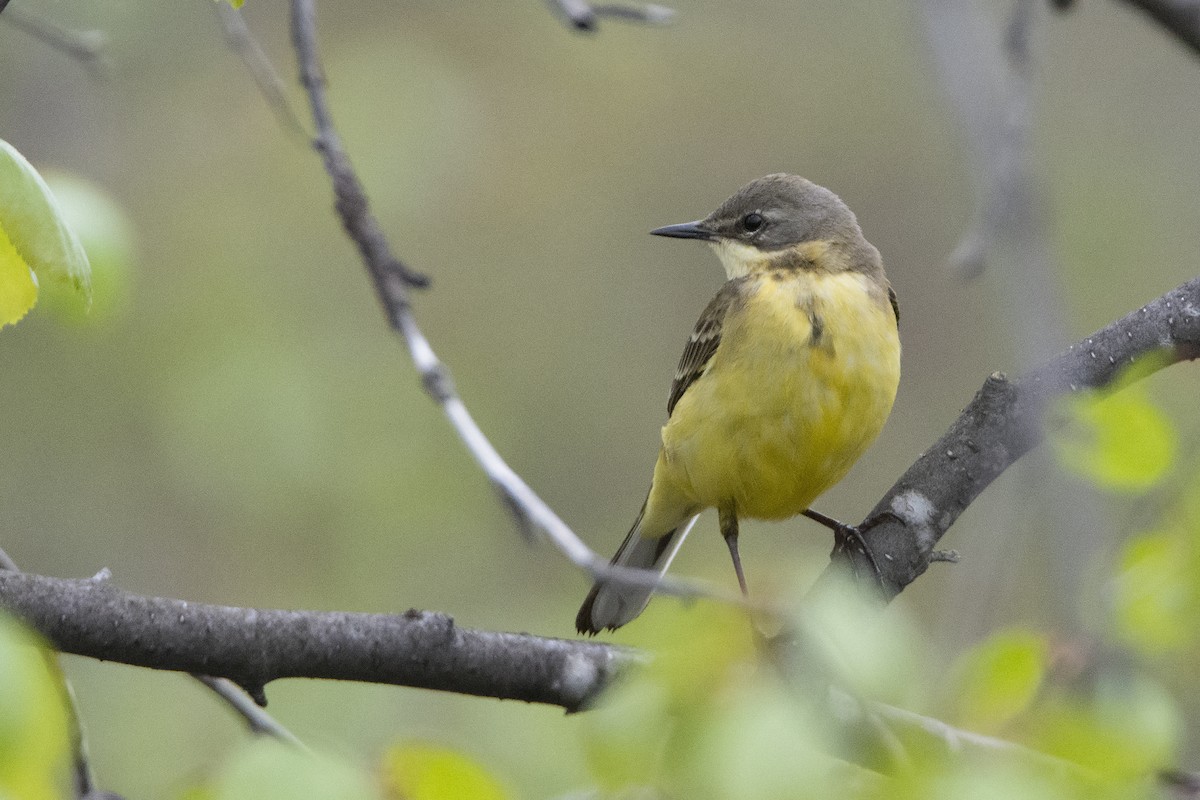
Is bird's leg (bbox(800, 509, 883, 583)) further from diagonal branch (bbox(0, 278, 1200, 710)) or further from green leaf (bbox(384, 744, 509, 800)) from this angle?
green leaf (bbox(384, 744, 509, 800))

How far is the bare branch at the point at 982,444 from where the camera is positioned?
14.9 ft

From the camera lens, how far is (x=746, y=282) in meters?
5.85

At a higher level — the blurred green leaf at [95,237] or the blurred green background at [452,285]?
the blurred green leaf at [95,237]

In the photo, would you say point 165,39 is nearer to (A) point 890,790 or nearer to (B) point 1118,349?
(B) point 1118,349

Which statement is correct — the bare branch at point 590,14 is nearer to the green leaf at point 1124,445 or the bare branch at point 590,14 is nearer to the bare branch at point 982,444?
the green leaf at point 1124,445

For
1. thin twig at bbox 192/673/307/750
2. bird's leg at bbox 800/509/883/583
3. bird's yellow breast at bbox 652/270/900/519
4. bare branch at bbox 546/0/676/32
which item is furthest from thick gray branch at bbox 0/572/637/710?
bird's yellow breast at bbox 652/270/900/519

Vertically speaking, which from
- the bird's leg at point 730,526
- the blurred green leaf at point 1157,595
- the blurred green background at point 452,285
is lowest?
the blurred green background at point 452,285

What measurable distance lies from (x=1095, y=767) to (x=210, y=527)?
8.72m

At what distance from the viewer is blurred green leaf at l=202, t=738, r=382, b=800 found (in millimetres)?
2029

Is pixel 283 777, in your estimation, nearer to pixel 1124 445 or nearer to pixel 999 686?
pixel 999 686

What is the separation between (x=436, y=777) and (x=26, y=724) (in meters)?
0.67

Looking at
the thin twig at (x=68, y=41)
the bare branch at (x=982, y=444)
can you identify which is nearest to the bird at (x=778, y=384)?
the bare branch at (x=982, y=444)

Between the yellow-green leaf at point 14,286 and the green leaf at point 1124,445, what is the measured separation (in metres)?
2.14

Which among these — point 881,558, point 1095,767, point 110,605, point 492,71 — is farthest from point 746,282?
point 492,71
